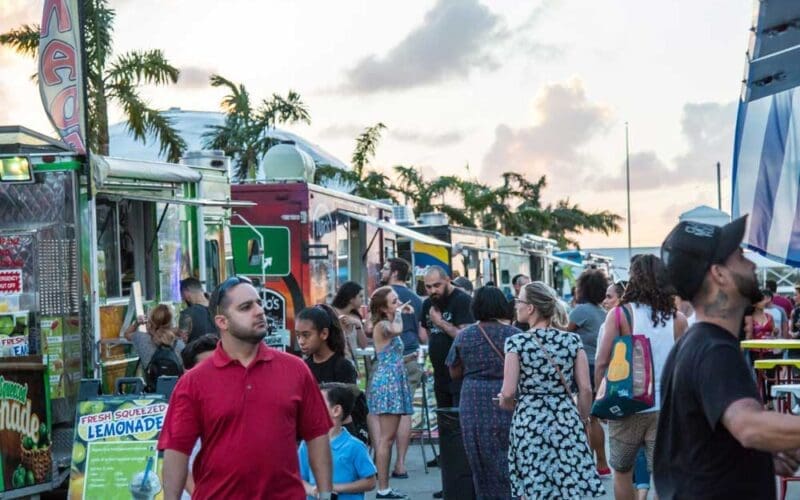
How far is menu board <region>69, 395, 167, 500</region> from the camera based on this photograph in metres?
9.02

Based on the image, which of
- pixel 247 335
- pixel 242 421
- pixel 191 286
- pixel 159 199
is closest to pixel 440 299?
pixel 191 286

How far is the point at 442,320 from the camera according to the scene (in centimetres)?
1190

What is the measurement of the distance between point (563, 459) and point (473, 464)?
943 mm

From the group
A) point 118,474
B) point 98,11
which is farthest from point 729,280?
point 98,11

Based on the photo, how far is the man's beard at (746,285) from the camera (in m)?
3.99

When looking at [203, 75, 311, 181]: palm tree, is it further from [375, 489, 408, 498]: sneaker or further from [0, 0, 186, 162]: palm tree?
[375, 489, 408, 498]: sneaker

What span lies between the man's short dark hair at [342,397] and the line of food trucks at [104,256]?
3409 millimetres

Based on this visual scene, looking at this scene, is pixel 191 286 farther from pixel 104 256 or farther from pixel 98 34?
pixel 98 34

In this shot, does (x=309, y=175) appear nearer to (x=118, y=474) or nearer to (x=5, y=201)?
(x=5, y=201)

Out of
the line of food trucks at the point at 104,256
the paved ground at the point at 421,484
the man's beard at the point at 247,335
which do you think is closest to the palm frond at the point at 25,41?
the line of food trucks at the point at 104,256

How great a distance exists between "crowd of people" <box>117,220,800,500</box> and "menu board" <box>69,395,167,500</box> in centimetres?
98

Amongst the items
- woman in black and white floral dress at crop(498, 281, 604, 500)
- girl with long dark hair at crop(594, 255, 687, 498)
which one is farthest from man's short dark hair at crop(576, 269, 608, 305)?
woman in black and white floral dress at crop(498, 281, 604, 500)

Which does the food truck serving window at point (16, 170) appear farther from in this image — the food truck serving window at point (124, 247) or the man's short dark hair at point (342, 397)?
the man's short dark hair at point (342, 397)

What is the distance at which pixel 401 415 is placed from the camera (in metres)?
11.8
